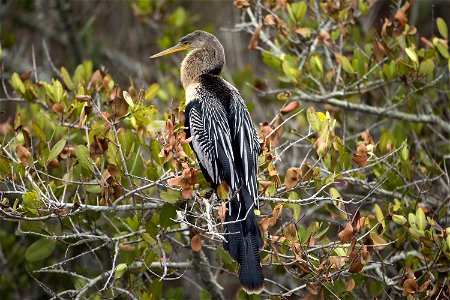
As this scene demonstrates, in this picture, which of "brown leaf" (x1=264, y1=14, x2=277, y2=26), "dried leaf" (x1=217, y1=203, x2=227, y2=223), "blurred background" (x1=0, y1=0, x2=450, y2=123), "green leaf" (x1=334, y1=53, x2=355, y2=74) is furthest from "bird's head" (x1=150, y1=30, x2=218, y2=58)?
"dried leaf" (x1=217, y1=203, x2=227, y2=223)

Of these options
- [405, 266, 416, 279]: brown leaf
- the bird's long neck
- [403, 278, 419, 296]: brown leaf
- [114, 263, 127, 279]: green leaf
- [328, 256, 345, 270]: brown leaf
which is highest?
the bird's long neck

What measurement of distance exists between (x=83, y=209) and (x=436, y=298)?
151 cm

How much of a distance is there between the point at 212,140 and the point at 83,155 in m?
0.63

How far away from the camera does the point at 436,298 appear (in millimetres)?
3131

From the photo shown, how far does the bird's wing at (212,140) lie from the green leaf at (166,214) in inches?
9.6

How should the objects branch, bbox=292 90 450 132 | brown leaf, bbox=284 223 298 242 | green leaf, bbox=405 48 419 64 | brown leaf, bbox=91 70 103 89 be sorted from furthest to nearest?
branch, bbox=292 90 450 132 < brown leaf, bbox=91 70 103 89 < green leaf, bbox=405 48 419 64 < brown leaf, bbox=284 223 298 242

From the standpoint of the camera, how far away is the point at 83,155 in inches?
131

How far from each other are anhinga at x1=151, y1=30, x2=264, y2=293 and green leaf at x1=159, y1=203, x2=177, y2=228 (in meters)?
0.24

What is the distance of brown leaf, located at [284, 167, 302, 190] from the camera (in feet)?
10.6

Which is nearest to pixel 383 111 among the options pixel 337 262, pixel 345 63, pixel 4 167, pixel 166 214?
pixel 345 63

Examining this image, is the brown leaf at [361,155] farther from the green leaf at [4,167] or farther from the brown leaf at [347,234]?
the green leaf at [4,167]

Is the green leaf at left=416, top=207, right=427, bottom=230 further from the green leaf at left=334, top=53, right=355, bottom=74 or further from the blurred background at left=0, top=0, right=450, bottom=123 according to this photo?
the blurred background at left=0, top=0, right=450, bottom=123

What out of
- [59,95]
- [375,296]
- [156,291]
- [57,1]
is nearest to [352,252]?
[375,296]

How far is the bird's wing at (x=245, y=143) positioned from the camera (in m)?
3.35
